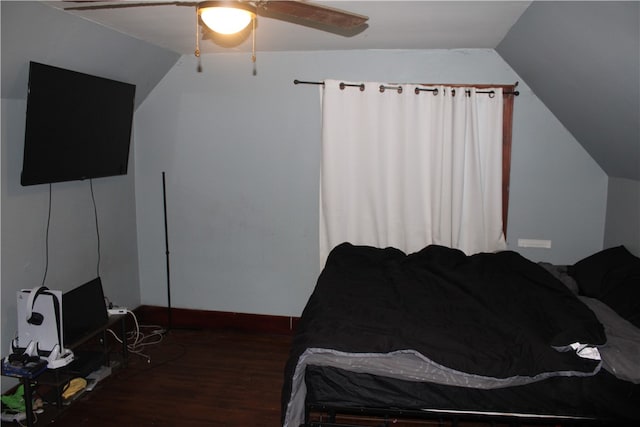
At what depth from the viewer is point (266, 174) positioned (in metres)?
4.04

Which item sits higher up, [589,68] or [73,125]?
[589,68]

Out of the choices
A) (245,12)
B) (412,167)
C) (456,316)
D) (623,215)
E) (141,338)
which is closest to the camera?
(245,12)

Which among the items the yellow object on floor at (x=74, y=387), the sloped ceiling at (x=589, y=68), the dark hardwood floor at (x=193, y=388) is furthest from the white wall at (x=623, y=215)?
the yellow object on floor at (x=74, y=387)

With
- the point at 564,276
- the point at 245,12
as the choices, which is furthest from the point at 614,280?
the point at 245,12

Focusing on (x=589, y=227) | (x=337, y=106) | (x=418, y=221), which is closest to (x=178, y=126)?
(x=337, y=106)

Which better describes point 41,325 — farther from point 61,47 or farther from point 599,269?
point 599,269

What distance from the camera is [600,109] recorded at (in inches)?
114

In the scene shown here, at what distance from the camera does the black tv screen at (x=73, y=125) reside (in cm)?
267

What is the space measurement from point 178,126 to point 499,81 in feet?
8.92

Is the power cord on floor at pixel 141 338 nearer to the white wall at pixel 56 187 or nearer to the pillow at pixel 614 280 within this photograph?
the white wall at pixel 56 187

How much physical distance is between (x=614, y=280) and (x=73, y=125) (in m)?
3.43

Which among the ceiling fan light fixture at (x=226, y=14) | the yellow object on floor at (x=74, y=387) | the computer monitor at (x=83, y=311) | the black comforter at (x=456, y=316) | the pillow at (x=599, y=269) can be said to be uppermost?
the ceiling fan light fixture at (x=226, y=14)

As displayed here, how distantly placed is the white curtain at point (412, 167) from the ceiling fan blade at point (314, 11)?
166 centimetres

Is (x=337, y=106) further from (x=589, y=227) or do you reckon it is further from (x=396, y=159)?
(x=589, y=227)
